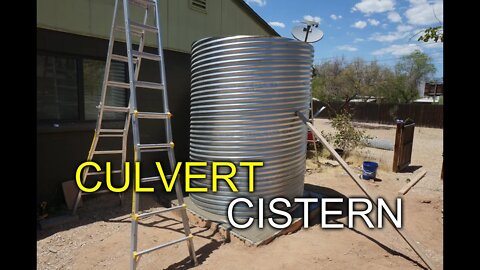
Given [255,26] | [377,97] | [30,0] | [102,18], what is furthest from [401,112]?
[30,0]

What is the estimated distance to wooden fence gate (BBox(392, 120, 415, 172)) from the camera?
27.0 feet

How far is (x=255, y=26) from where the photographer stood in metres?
8.46

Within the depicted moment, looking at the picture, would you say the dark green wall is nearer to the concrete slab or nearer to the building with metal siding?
the building with metal siding

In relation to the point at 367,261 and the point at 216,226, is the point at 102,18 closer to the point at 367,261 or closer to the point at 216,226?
the point at 216,226

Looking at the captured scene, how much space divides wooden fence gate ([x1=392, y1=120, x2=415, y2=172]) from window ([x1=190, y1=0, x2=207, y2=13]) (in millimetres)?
5947

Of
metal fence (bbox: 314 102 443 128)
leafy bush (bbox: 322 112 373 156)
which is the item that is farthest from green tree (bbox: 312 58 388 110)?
leafy bush (bbox: 322 112 373 156)

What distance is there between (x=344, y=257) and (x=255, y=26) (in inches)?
264

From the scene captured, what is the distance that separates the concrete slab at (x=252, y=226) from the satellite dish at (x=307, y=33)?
5070 millimetres

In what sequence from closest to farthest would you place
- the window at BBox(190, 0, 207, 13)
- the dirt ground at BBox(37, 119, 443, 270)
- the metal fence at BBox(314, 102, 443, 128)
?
the dirt ground at BBox(37, 119, 443, 270)
the window at BBox(190, 0, 207, 13)
the metal fence at BBox(314, 102, 443, 128)

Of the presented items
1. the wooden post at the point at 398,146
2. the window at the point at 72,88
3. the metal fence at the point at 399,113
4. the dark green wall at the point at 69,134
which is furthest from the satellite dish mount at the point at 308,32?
the metal fence at the point at 399,113

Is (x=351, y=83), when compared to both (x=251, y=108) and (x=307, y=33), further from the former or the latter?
(x=251, y=108)

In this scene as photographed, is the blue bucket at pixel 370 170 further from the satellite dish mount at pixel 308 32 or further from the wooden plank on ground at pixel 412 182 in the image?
the satellite dish mount at pixel 308 32

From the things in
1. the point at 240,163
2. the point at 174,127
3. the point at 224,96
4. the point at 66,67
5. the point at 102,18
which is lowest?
the point at 240,163

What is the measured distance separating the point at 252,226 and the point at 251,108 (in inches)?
64.0
